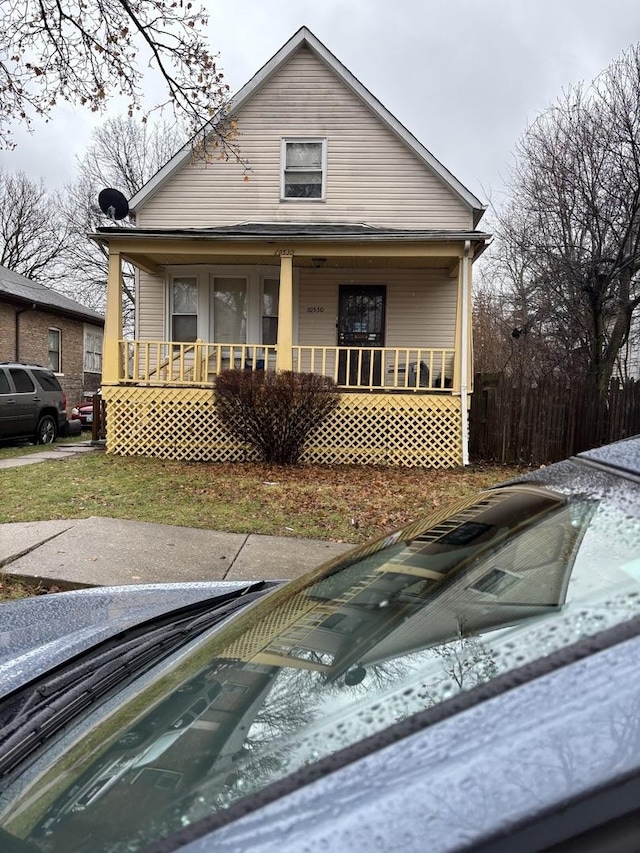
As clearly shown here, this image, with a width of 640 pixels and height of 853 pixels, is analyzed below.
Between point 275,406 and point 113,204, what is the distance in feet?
20.4

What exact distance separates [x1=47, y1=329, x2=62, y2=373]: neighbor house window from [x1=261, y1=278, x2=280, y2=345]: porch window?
14.7 metres

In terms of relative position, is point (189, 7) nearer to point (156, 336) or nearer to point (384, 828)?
point (156, 336)

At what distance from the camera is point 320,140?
1247 cm

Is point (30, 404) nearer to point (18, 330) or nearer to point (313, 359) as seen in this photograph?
point (313, 359)

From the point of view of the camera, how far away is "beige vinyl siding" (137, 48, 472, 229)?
1231cm

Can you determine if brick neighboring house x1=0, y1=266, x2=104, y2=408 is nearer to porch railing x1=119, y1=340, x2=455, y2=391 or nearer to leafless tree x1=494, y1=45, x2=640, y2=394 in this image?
porch railing x1=119, y1=340, x2=455, y2=391

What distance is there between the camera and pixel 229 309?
12555 millimetres

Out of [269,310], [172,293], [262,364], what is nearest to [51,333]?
[172,293]

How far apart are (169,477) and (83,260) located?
33.0 metres

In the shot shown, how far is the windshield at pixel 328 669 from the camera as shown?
0.86 metres

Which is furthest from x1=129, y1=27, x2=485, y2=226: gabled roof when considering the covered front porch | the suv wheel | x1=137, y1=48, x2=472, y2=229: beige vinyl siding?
the suv wheel

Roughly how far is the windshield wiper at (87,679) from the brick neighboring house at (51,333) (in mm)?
21113

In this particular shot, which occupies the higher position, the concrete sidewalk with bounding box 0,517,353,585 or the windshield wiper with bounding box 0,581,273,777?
the windshield wiper with bounding box 0,581,273,777

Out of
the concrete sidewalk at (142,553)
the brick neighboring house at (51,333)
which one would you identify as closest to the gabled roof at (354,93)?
the concrete sidewalk at (142,553)
